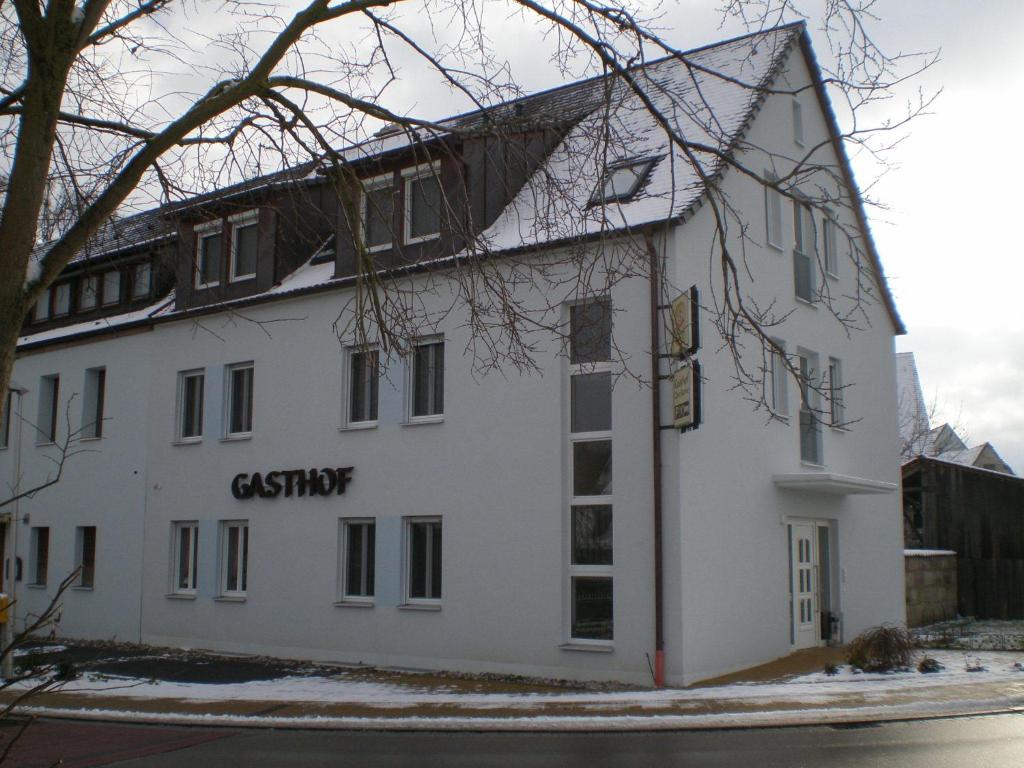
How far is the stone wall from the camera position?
74.6 ft

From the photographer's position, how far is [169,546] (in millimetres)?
20703

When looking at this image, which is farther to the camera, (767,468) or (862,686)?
(767,468)

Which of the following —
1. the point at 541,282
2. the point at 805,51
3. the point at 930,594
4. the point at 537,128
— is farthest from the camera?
the point at 930,594

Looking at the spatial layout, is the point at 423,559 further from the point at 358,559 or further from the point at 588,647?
the point at 588,647

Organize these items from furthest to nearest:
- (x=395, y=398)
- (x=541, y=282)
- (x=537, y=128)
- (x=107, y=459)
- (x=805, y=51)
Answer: (x=107, y=459)
(x=805, y=51)
(x=395, y=398)
(x=541, y=282)
(x=537, y=128)

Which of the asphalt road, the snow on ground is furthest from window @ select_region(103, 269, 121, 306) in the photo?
the asphalt road

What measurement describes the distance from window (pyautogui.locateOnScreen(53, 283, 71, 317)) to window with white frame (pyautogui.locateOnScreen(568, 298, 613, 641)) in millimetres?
15190

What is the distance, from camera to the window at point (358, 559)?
58.5 feet

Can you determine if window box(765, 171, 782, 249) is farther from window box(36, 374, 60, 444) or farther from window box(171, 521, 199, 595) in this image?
window box(36, 374, 60, 444)

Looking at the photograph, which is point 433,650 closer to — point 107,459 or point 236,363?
point 236,363

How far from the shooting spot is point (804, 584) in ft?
59.8

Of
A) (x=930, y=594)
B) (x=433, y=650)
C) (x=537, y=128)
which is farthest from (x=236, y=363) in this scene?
(x=930, y=594)

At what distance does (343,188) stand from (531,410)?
7.97m

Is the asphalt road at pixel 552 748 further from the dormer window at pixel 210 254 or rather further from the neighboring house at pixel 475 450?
the dormer window at pixel 210 254
